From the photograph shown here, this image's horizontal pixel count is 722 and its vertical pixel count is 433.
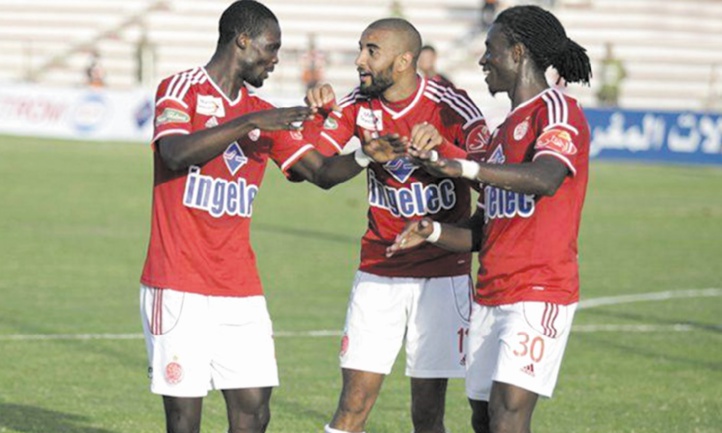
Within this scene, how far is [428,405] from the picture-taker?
7.97m

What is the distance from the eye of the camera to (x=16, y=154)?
32.7 meters

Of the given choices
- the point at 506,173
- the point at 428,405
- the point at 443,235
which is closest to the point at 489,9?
the point at 428,405

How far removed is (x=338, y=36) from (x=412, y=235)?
40.3 m

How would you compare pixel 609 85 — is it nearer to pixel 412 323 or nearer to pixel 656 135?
pixel 656 135

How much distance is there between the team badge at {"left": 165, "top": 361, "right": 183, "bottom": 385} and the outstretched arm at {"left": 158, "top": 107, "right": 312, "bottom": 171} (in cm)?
97

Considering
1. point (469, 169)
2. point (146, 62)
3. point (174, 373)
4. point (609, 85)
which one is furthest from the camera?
point (146, 62)

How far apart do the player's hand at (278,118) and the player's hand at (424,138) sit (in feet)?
1.72

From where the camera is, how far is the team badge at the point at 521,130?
6859 mm

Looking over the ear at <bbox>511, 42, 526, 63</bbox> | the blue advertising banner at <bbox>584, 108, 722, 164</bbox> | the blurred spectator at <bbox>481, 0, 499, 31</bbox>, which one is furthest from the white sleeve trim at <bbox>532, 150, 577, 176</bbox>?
the blurred spectator at <bbox>481, 0, 499, 31</bbox>

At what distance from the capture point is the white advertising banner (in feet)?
120

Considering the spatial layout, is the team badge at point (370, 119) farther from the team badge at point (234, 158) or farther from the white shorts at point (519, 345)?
the white shorts at point (519, 345)

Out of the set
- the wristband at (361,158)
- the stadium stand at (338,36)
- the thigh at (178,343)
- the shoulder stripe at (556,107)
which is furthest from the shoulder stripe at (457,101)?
the stadium stand at (338,36)

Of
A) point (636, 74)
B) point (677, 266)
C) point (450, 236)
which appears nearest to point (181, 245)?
point (450, 236)

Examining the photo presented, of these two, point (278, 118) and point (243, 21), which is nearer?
point (278, 118)
